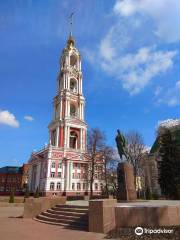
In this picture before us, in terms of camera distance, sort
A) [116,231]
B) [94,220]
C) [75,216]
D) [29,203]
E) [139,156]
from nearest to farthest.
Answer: [116,231] < [94,220] < [75,216] < [29,203] < [139,156]

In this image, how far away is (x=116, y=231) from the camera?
32.3 ft

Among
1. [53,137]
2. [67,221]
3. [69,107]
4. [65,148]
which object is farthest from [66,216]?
[69,107]

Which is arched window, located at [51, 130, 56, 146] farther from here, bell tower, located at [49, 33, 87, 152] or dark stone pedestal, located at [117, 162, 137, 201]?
dark stone pedestal, located at [117, 162, 137, 201]

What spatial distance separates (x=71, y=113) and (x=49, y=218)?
62491 millimetres

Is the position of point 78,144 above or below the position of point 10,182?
above

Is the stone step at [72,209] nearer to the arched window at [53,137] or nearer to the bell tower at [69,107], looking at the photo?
the bell tower at [69,107]

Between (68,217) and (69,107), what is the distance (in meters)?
59.6

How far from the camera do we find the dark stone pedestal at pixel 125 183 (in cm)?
1602

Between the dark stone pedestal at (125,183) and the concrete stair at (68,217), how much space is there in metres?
3.55

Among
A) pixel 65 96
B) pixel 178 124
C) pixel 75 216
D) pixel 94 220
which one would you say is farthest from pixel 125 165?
pixel 65 96

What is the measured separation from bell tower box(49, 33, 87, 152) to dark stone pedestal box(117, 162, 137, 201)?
48257 millimetres

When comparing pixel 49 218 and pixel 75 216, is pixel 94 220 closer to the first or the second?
pixel 75 216

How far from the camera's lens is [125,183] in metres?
16.2

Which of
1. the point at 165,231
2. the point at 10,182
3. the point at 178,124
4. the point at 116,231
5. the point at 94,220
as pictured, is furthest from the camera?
the point at 10,182
